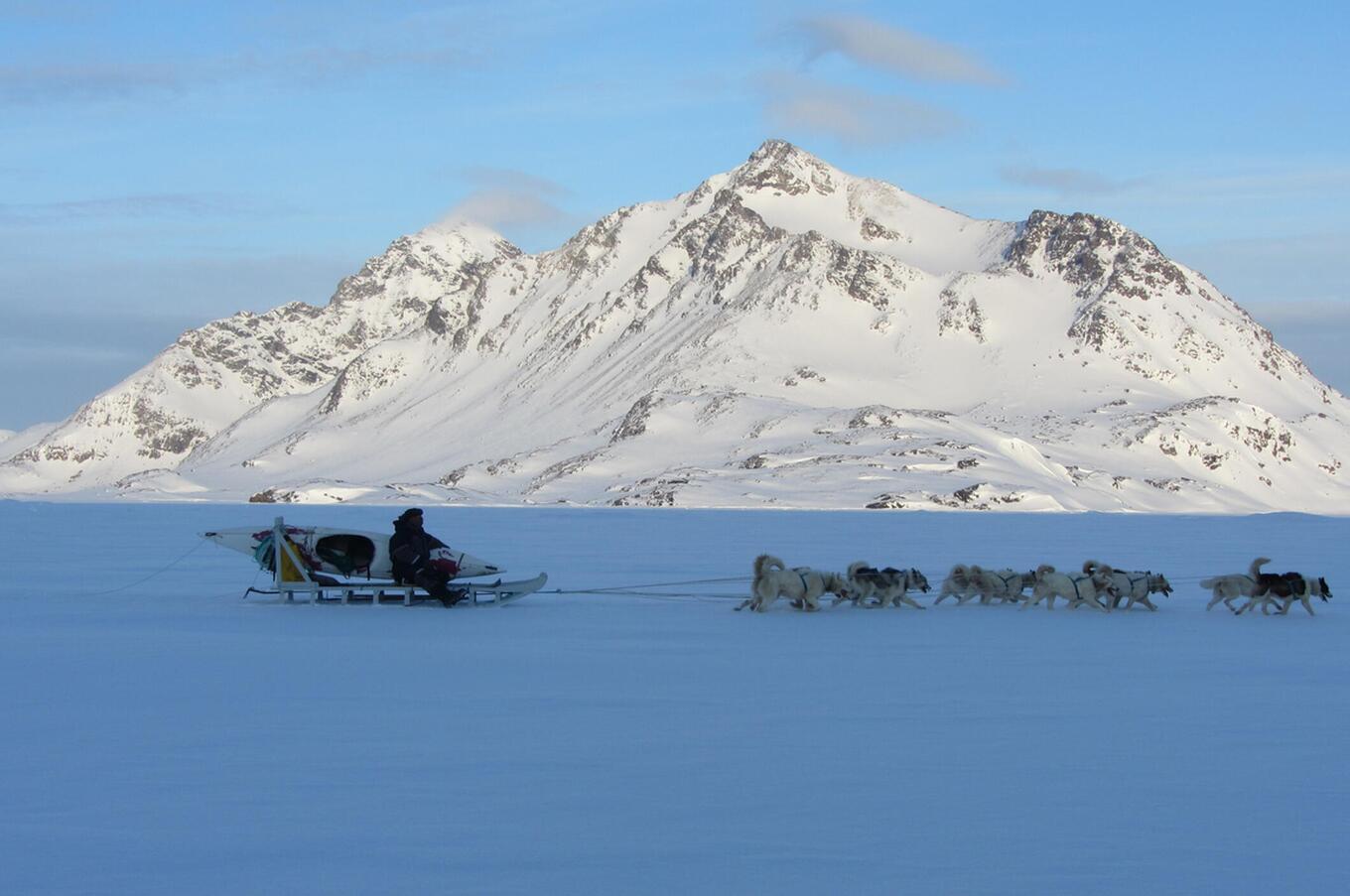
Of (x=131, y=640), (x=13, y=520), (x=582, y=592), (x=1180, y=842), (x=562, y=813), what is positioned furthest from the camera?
(x=13, y=520)

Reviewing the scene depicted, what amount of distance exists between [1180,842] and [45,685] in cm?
1128

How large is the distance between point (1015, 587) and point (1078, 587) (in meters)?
1.38

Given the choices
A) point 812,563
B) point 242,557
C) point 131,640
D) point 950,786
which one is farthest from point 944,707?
point 242,557

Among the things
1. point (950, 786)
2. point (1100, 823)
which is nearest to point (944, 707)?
point (950, 786)

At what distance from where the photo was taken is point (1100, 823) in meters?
10.1

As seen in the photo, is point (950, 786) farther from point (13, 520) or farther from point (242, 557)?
point (13, 520)

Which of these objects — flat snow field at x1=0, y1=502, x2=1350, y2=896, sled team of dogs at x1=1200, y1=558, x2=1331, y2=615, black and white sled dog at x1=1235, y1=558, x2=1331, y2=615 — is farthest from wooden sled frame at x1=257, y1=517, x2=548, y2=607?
black and white sled dog at x1=1235, y1=558, x2=1331, y2=615

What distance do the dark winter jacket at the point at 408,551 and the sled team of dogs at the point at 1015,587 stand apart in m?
5.31

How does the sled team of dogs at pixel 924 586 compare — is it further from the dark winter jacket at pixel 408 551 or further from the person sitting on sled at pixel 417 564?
the dark winter jacket at pixel 408 551

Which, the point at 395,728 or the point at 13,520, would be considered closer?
the point at 395,728

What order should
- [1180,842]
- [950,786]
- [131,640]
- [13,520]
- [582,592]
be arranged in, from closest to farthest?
[1180,842] < [950,786] < [131,640] < [582,592] < [13,520]

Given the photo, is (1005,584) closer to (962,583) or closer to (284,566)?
(962,583)

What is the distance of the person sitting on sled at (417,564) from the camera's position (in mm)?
25797

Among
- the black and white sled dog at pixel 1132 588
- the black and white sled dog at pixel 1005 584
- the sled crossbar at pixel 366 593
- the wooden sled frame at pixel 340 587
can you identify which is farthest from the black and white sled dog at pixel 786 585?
the sled crossbar at pixel 366 593
